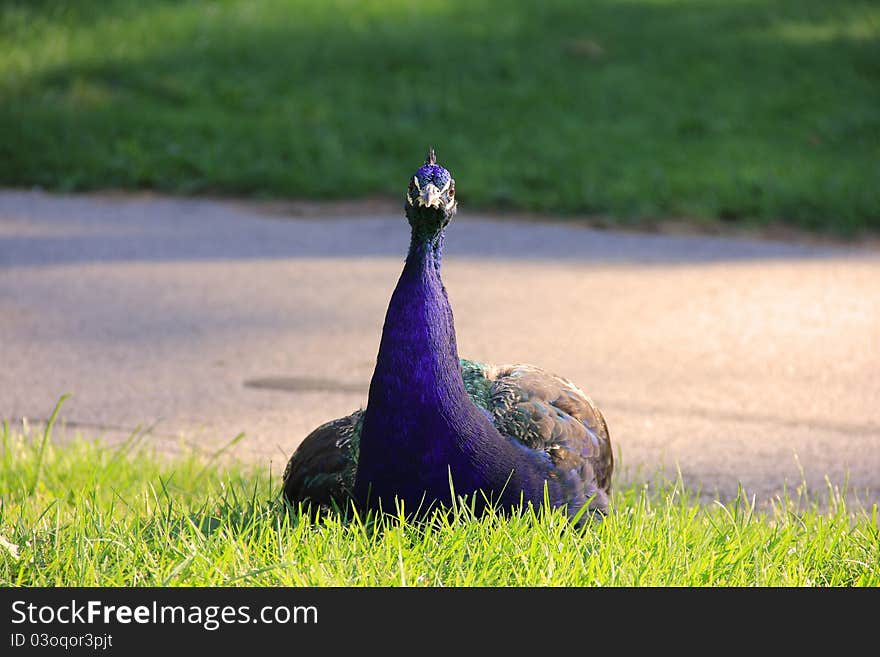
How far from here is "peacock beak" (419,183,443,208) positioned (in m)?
3.04

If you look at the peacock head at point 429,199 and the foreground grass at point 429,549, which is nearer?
the foreground grass at point 429,549

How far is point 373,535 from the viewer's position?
3.12 meters

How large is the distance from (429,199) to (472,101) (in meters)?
7.39

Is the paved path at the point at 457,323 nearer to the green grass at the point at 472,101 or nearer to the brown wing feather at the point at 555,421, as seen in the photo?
the green grass at the point at 472,101

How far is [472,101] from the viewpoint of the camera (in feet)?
33.7

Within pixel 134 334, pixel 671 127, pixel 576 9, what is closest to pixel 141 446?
pixel 134 334

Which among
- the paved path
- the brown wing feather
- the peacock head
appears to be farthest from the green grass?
the peacock head

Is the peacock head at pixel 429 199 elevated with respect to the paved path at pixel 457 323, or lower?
elevated

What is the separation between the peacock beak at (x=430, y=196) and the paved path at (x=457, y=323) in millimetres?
1714

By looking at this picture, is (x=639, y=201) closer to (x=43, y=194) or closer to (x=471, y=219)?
(x=471, y=219)

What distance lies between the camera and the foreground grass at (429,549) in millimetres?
2928

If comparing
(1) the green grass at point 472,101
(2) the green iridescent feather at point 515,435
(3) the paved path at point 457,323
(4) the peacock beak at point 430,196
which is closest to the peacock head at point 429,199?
(4) the peacock beak at point 430,196

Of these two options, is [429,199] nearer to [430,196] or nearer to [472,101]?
[430,196]

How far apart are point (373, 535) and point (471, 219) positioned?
17.3 feet
